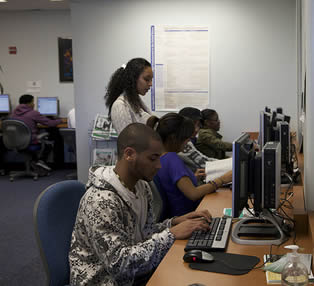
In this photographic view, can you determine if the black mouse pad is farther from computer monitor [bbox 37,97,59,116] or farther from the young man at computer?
computer monitor [bbox 37,97,59,116]

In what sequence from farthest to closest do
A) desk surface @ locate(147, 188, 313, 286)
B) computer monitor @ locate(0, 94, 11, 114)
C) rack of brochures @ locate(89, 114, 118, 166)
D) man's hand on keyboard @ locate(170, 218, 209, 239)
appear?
computer monitor @ locate(0, 94, 11, 114) < rack of brochures @ locate(89, 114, 118, 166) < man's hand on keyboard @ locate(170, 218, 209, 239) < desk surface @ locate(147, 188, 313, 286)

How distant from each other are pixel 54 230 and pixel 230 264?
680 mm

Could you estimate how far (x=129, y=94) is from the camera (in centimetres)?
353

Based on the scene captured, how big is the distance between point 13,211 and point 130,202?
12.3 feet

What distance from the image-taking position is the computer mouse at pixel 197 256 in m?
1.64

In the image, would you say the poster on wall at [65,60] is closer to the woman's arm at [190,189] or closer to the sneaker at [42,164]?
the sneaker at [42,164]

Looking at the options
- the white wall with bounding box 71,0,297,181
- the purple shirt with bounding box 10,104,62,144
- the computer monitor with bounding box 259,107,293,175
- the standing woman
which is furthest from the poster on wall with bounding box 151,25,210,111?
the purple shirt with bounding box 10,104,62,144

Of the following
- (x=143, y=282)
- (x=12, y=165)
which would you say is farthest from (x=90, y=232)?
(x=12, y=165)

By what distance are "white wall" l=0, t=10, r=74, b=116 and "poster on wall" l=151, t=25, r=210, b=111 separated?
3227 mm

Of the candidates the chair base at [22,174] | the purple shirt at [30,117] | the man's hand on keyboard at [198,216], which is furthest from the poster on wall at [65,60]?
the man's hand on keyboard at [198,216]

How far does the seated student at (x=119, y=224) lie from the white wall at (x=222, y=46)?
11.8 ft

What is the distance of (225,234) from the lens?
6.30ft

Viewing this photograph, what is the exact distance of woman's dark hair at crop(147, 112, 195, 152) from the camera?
256cm

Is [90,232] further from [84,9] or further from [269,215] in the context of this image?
[84,9]
